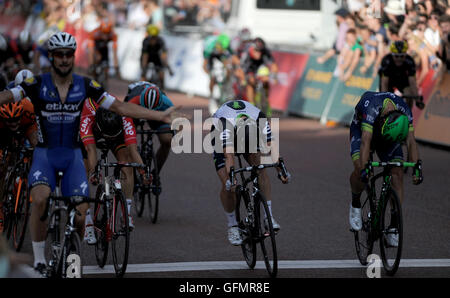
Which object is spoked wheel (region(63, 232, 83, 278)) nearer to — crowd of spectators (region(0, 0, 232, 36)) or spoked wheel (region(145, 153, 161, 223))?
spoked wheel (region(145, 153, 161, 223))

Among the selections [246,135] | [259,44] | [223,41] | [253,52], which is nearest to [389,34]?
[259,44]

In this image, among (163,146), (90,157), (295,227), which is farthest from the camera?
(163,146)

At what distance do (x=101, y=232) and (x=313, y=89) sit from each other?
13952 mm

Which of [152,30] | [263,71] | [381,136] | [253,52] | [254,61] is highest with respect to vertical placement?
[381,136]

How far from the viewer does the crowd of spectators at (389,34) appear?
1861 cm

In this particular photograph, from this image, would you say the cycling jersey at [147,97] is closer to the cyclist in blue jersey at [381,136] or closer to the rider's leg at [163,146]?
the rider's leg at [163,146]

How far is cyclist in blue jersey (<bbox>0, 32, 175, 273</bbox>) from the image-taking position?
8.12m

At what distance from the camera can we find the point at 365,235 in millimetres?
9344

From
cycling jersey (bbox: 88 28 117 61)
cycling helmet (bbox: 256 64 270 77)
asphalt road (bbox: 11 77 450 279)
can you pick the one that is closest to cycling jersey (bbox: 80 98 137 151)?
asphalt road (bbox: 11 77 450 279)

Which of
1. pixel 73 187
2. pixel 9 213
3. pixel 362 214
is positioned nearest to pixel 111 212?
pixel 73 187

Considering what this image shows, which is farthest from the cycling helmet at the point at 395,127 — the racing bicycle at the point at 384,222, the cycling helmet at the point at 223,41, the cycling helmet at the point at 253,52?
the cycling helmet at the point at 223,41

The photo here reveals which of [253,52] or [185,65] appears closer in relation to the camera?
[253,52]

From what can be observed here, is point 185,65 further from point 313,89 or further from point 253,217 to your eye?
point 253,217

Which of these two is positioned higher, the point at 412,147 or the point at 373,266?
the point at 412,147
